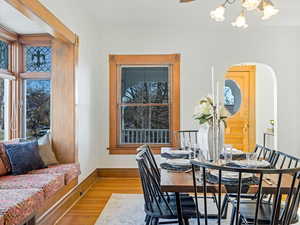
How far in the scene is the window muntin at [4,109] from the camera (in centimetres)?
403

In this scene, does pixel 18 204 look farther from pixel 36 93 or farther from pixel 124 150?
pixel 124 150

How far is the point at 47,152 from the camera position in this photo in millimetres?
3656

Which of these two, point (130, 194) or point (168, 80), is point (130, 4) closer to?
point (168, 80)

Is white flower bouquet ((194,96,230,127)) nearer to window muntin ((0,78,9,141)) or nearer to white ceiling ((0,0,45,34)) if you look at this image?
white ceiling ((0,0,45,34))

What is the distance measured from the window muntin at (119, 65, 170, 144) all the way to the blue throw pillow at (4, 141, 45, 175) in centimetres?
220

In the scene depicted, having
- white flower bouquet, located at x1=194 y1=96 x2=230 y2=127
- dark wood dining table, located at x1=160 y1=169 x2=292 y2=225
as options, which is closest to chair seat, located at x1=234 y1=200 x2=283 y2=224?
dark wood dining table, located at x1=160 y1=169 x2=292 y2=225

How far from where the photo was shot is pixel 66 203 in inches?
138

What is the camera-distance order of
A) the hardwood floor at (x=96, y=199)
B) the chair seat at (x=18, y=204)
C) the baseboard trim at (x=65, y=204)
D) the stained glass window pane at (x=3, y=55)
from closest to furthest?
the chair seat at (x=18, y=204) < the baseboard trim at (x=65, y=204) < the hardwood floor at (x=96, y=199) < the stained glass window pane at (x=3, y=55)

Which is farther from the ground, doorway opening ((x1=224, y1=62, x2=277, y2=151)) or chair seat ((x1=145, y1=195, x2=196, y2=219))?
doorway opening ((x1=224, y1=62, x2=277, y2=151))

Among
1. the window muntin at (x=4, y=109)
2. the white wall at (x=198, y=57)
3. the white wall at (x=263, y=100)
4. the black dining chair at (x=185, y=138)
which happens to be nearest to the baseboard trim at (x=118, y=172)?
the white wall at (x=198, y=57)

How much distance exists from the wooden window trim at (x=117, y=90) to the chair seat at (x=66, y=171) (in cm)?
161

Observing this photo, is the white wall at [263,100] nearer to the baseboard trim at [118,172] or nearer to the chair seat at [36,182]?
the baseboard trim at [118,172]

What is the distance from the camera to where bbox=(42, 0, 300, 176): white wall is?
519 cm

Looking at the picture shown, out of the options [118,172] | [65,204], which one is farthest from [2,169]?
[118,172]
